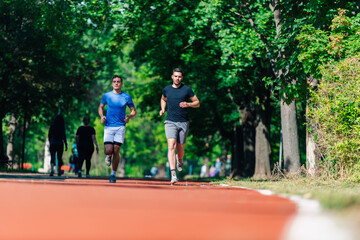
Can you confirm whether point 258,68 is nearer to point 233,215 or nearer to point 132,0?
point 132,0

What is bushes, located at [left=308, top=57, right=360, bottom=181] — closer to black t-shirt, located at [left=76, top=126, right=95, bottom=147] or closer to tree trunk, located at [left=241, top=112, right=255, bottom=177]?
black t-shirt, located at [left=76, top=126, right=95, bottom=147]

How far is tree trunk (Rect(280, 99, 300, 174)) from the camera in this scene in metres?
20.1

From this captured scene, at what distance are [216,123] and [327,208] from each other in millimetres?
27688

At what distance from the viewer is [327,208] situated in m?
6.42

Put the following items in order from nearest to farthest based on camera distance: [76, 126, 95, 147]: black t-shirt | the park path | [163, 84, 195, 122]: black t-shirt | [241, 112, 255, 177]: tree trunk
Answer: the park path, [163, 84, 195, 122]: black t-shirt, [76, 126, 95, 147]: black t-shirt, [241, 112, 255, 177]: tree trunk

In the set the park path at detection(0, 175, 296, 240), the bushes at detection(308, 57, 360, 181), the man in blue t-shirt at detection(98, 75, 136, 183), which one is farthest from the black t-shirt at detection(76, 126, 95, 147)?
the park path at detection(0, 175, 296, 240)

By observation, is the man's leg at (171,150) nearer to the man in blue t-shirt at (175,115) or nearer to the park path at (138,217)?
the man in blue t-shirt at (175,115)

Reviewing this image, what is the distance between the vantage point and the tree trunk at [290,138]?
65.9 ft

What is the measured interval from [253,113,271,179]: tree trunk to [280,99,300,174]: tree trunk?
576 cm

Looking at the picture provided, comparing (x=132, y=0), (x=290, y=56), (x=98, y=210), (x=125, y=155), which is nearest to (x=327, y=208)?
(x=98, y=210)

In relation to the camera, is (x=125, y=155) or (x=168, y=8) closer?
(x=168, y=8)

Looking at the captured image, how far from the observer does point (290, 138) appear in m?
20.4

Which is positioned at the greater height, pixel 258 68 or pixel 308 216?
pixel 258 68

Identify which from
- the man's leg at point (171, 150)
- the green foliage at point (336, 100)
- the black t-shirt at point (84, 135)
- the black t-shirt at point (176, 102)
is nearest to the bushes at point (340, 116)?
the green foliage at point (336, 100)
